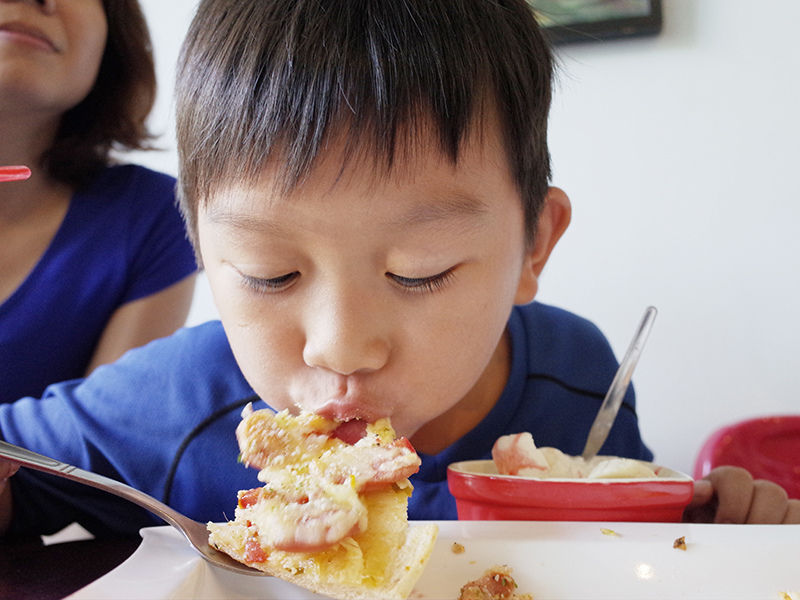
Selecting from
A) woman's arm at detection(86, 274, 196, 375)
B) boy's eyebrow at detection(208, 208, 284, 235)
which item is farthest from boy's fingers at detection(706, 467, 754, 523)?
woman's arm at detection(86, 274, 196, 375)

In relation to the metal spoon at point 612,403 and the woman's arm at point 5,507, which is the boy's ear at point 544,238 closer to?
the metal spoon at point 612,403

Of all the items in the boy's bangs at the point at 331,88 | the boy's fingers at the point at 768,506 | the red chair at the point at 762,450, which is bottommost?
the red chair at the point at 762,450

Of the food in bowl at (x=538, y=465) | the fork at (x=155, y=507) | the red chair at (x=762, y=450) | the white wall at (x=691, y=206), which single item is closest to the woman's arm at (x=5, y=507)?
the fork at (x=155, y=507)

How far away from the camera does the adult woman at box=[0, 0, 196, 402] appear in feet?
3.73

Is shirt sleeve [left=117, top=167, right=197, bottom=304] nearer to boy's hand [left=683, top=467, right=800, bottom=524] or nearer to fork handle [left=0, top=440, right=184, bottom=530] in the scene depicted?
fork handle [left=0, top=440, right=184, bottom=530]

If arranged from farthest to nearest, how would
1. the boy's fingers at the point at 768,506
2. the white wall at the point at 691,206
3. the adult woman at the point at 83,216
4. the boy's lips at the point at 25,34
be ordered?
the white wall at the point at 691,206
the adult woman at the point at 83,216
the boy's lips at the point at 25,34
the boy's fingers at the point at 768,506

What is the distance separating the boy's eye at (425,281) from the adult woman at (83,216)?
29.7 inches

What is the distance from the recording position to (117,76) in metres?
1.35

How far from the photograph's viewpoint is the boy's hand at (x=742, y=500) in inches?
30.1

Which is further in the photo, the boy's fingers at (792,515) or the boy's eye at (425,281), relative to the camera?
the boy's fingers at (792,515)

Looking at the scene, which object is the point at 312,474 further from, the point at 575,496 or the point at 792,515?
the point at 792,515

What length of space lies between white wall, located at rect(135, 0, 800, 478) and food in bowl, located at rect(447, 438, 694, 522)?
58.0 inches

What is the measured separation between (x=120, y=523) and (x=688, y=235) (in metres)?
1.77

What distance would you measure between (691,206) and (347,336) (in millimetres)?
1723
